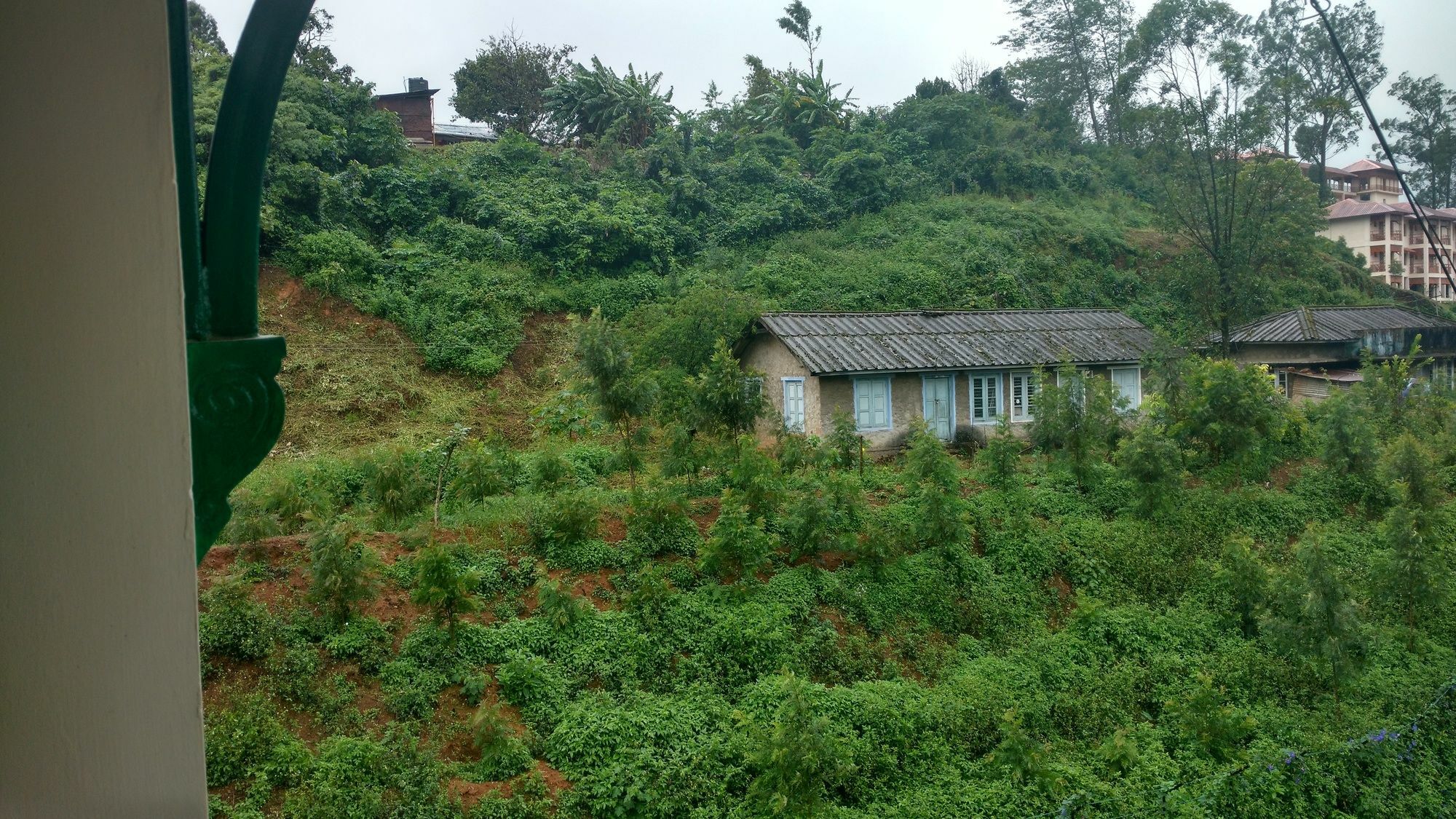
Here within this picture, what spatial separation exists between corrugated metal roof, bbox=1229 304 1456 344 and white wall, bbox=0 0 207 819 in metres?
24.0

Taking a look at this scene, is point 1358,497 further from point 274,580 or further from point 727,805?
point 274,580

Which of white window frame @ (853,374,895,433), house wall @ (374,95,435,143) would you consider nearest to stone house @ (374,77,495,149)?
house wall @ (374,95,435,143)

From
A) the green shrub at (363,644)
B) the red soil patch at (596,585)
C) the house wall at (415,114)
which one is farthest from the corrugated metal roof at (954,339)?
the house wall at (415,114)

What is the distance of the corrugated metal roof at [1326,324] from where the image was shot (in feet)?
68.6

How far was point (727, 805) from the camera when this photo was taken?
22.0 ft

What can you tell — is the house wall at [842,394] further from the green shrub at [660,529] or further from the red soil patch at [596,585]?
the red soil patch at [596,585]

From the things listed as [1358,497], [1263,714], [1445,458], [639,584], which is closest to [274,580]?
[639,584]

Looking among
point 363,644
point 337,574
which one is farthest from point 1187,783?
point 337,574

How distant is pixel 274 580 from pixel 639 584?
10.7 ft

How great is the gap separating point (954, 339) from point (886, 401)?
94.3 inches

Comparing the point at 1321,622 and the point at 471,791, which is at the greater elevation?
the point at 1321,622

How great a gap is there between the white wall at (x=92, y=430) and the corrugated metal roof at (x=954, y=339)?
13.7 meters

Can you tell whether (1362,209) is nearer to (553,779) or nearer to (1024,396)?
(1024,396)

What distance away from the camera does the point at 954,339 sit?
16.6 m
